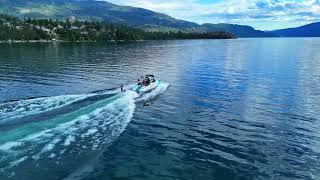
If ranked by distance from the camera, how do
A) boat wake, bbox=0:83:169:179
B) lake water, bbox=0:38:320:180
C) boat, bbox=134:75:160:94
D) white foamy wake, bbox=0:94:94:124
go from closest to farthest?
boat wake, bbox=0:83:169:179 < lake water, bbox=0:38:320:180 < white foamy wake, bbox=0:94:94:124 < boat, bbox=134:75:160:94

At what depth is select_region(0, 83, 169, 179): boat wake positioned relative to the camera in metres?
31.0

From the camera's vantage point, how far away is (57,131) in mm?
39219

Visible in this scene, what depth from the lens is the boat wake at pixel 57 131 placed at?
31.0 metres

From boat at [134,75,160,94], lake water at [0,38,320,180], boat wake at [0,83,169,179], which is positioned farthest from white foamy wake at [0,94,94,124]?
boat at [134,75,160,94]

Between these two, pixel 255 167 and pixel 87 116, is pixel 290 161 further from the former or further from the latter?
pixel 87 116

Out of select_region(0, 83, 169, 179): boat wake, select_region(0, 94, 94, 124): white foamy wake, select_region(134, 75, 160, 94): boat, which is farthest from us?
select_region(134, 75, 160, 94): boat

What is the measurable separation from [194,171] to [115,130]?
42.8 feet

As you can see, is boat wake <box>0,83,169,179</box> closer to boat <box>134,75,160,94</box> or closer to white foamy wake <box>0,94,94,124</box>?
white foamy wake <box>0,94,94,124</box>

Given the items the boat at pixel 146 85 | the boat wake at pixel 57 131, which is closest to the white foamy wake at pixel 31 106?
the boat wake at pixel 57 131

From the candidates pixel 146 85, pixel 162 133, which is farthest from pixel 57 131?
pixel 146 85

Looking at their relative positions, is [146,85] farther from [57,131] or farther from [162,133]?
[57,131]

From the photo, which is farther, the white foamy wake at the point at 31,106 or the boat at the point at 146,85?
the boat at the point at 146,85

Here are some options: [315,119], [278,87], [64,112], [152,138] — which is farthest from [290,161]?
[278,87]

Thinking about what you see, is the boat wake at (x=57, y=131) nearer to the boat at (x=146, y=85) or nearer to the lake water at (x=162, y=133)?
the lake water at (x=162, y=133)
